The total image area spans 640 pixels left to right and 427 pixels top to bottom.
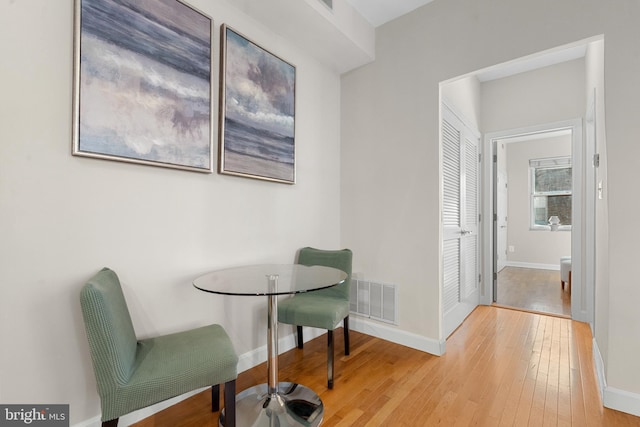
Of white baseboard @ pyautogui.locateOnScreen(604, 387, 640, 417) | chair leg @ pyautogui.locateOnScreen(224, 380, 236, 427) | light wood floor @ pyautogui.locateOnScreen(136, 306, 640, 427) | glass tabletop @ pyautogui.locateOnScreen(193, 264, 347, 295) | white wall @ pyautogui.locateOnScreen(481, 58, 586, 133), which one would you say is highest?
white wall @ pyautogui.locateOnScreen(481, 58, 586, 133)

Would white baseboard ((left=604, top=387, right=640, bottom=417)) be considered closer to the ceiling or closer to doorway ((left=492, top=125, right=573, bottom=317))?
the ceiling

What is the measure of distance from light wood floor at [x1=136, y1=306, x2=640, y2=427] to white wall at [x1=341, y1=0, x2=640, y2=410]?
0.91 ft

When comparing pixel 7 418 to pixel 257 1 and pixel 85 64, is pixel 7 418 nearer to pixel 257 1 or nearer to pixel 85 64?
pixel 85 64

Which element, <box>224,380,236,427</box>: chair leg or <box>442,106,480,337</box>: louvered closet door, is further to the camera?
<box>442,106,480,337</box>: louvered closet door

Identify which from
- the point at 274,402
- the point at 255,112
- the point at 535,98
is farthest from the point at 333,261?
the point at 535,98

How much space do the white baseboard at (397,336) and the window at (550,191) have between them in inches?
204

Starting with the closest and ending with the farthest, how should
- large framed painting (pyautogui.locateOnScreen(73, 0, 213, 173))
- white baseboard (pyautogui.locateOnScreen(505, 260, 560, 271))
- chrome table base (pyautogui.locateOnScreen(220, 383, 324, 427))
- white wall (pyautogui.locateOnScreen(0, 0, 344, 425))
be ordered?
white wall (pyautogui.locateOnScreen(0, 0, 344, 425)) → large framed painting (pyautogui.locateOnScreen(73, 0, 213, 173)) → chrome table base (pyautogui.locateOnScreen(220, 383, 324, 427)) → white baseboard (pyautogui.locateOnScreen(505, 260, 560, 271))

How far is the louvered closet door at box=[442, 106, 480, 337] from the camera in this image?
109 inches

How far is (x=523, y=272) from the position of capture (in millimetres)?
5730

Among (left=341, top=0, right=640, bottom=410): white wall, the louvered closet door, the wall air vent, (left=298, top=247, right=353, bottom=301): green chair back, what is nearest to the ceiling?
(left=341, top=0, right=640, bottom=410): white wall

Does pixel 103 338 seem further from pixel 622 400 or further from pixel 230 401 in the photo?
pixel 622 400

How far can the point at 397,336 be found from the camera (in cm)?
259

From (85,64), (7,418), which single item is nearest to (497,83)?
(85,64)

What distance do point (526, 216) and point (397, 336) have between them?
5.23 meters
